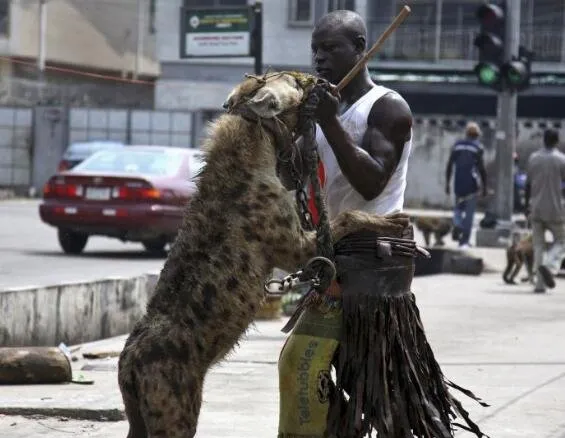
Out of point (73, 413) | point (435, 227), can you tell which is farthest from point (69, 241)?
point (73, 413)

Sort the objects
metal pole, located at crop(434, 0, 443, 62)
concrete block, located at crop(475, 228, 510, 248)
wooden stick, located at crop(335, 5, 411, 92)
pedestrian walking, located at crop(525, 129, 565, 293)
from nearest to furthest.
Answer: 1. wooden stick, located at crop(335, 5, 411, 92)
2. pedestrian walking, located at crop(525, 129, 565, 293)
3. concrete block, located at crop(475, 228, 510, 248)
4. metal pole, located at crop(434, 0, 443, 62)

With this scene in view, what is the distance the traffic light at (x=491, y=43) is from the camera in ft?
66.2

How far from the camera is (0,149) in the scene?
1427 inches

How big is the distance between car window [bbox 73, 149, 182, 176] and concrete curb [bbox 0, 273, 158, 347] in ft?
20.9

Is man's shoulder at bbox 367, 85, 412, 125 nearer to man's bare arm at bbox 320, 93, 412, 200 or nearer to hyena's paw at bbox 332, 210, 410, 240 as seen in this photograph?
man's bare arm at bbox 320, 93, 412, 200

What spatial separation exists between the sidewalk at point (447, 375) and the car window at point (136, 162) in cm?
541

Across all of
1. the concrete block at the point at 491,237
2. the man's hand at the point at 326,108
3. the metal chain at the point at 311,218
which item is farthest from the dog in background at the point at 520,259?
the man's hand at the point at 326,108

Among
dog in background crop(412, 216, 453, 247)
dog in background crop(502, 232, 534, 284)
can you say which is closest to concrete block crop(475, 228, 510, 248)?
dog in background crop(412, 216, 453, 247)

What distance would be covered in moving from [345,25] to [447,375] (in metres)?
4.42

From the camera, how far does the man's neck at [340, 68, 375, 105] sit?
504 centimetres

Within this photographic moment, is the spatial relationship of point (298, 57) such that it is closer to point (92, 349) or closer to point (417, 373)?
point (92, 349)

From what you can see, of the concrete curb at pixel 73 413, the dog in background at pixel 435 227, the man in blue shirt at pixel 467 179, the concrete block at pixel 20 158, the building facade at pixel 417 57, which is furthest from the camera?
the building facade at pixel 417 57

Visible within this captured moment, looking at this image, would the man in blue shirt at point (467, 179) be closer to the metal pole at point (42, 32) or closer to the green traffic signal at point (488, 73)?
the green traffic signal at point (488, 73)

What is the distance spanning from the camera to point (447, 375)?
902cm
